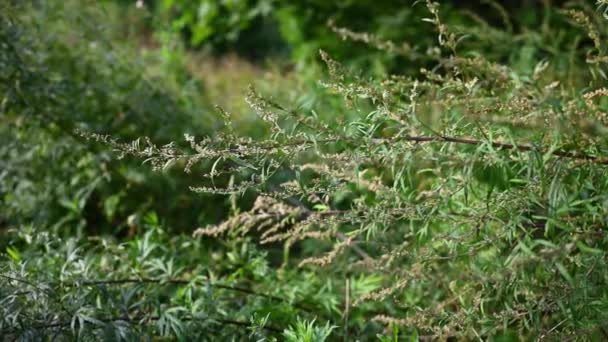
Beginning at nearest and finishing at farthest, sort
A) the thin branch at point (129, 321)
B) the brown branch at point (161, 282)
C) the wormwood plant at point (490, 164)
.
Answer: the wormwood plant at point (490, 164) < the thin branch at point (129, 321) < the brown branch at point (161, 282)

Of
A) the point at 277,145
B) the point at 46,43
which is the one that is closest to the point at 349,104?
the point at 277,145

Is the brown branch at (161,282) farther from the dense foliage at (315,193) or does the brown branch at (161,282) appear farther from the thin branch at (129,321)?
the thin branch at (129,321)

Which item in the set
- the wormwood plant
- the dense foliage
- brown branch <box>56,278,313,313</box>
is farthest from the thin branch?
the wormwood plant

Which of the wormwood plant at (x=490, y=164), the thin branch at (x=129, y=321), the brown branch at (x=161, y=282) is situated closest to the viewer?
the wormwood plant at (x=490, y=164)

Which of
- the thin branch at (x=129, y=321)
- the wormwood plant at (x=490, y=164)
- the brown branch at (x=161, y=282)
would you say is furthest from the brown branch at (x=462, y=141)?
the brown branch at (x=161, y=282)

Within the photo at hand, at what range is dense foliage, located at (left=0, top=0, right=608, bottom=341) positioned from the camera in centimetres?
149

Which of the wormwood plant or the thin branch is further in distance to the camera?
the thin branch

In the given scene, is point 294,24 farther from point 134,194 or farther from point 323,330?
point 323,330

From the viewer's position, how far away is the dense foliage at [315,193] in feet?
4.88

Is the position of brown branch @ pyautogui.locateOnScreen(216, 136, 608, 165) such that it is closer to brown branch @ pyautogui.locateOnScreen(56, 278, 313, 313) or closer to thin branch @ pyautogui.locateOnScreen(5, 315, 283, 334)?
thin branch @ pyautogui.locateOnScreen(5, 315, 283, 334)

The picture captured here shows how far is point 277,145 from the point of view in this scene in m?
1.50

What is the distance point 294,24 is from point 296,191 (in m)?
3.40

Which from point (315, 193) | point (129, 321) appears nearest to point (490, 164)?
point (315, 193)

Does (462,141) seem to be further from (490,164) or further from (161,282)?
(161,282)
